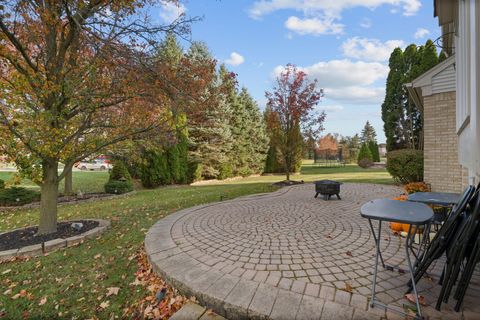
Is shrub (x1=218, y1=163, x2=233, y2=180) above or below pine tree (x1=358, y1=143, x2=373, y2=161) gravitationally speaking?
below

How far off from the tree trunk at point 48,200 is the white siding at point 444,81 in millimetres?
9234

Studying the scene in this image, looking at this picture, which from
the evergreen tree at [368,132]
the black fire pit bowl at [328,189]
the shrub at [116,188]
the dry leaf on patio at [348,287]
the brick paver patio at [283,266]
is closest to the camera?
the brick paver patio at [283,266]

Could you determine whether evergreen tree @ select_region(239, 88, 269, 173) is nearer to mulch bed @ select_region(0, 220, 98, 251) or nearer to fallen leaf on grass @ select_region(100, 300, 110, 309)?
mulch bed @ select_region(0, 220, 98, 251)

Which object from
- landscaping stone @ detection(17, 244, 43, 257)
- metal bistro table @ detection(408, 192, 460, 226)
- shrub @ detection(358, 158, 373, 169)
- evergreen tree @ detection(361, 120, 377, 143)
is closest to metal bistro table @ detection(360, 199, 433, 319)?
metal bistro table @ detection(408, 192, 460, 226)

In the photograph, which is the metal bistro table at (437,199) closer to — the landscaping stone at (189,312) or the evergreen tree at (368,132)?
the landscaping stone at (189,312)

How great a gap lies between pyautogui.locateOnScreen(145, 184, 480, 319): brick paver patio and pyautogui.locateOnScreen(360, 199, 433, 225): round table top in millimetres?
763

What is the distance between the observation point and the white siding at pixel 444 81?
5.91m

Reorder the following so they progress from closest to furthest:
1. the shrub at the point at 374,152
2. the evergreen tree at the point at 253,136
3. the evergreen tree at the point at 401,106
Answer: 1. the evergreen tree at the point at 401,106
2. the evergreen tree at the point at 253,136
3. the shrub at the point at 374,152

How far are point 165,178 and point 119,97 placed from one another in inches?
363

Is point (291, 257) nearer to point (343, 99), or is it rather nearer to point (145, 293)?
point (145, 293)

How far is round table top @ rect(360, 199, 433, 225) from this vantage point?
1728mm

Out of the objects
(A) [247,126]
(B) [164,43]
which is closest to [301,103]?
(B) [164,43]

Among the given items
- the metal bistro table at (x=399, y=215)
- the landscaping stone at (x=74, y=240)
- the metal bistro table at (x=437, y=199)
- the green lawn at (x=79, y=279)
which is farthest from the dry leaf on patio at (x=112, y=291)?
the metal bistro table at (x=437, y=199)

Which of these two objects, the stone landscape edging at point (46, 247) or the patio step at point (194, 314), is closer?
the patio step at point (194, 314)
